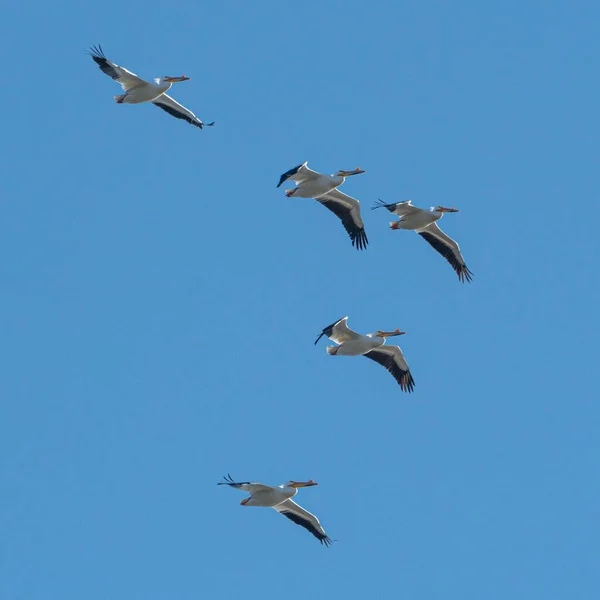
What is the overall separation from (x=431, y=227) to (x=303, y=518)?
19.2 feet

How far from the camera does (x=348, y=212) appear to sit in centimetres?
2114

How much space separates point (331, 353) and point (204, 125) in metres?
5.09

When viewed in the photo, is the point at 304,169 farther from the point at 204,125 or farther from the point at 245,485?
the point at 245,485

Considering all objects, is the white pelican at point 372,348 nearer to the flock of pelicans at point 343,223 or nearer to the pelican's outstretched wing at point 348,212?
the flock of pelicans at point 343,223

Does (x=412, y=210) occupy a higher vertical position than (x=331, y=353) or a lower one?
higher

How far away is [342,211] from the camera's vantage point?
2112 centimetres

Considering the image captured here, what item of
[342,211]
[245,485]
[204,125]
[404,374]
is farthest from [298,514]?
[204,125]

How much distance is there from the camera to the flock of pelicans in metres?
18.9

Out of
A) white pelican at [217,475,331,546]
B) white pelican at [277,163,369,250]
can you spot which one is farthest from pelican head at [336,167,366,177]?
white pelican at [217,475,331,546]

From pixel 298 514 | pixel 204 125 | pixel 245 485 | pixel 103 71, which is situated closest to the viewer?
pixel 245 485

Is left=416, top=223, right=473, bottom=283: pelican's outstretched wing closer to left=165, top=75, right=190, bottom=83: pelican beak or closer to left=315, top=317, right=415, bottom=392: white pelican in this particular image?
left=315, top=317, right=415, bottom=392: white pelican

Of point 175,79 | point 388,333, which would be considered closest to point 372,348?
point 388,333

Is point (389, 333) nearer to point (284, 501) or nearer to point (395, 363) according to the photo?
point (395, 363)

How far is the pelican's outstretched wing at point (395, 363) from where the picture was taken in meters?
20.8
